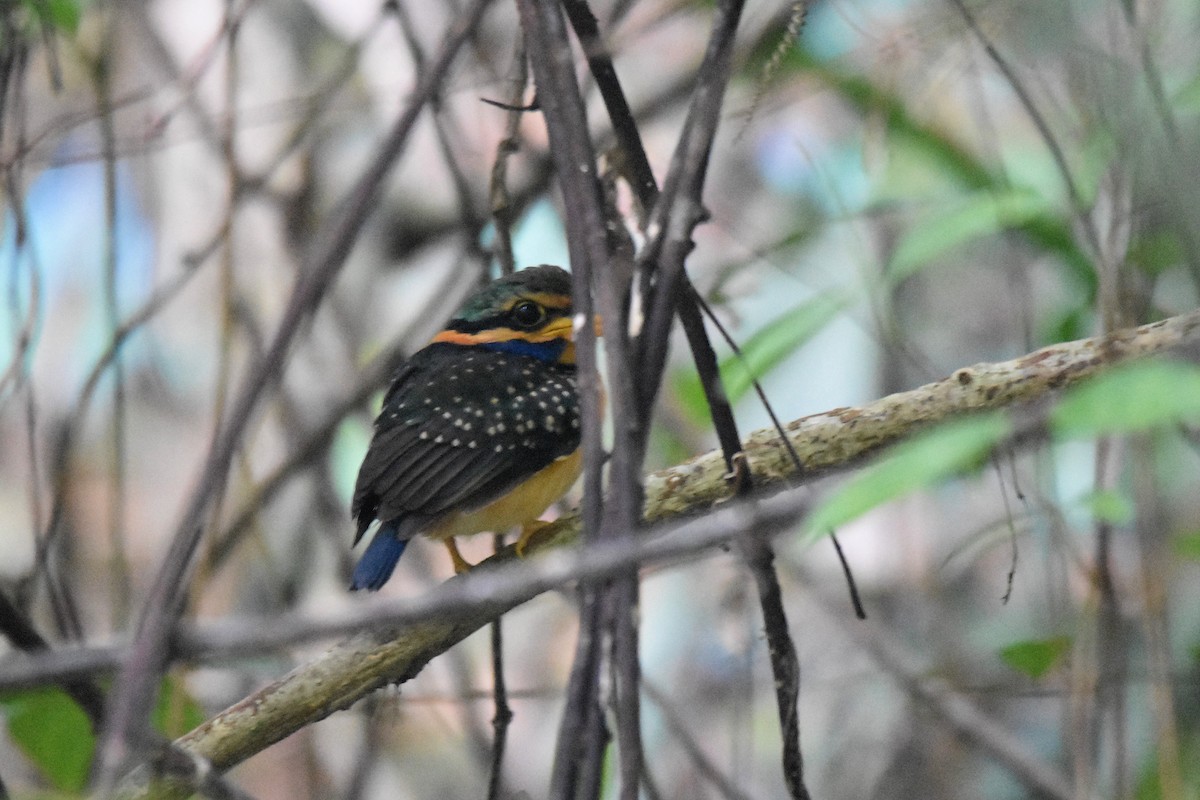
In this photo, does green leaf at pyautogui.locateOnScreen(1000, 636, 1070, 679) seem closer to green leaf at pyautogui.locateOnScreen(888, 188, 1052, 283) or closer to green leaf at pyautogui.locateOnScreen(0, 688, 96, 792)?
green leaf at pyautogui.locateOnScreen(888, 188, 1052, 283)

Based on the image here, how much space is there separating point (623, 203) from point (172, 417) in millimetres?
1884

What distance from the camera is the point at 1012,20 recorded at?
173cm

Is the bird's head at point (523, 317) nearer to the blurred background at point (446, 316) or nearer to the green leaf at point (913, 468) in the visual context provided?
the blurred background at point (446, 316)

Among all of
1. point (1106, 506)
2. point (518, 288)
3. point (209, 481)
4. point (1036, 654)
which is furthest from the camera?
point (518, 288)

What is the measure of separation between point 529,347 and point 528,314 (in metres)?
0.09

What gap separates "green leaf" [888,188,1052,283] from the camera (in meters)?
1.81

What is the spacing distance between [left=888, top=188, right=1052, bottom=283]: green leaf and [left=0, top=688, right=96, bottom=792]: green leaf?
149 cm

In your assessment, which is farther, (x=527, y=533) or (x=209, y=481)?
(x=527, y=533)

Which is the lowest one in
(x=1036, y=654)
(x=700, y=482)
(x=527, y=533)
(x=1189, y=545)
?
(x=1036, y=654)

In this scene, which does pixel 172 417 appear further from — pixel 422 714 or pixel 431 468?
pixel 431 468

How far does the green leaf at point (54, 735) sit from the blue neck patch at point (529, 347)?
40.6 inches

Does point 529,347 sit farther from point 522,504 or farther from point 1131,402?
point 1131,402

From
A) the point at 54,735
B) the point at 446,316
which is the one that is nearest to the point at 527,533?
the point at 54,735

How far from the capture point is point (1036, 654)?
2.11 m
